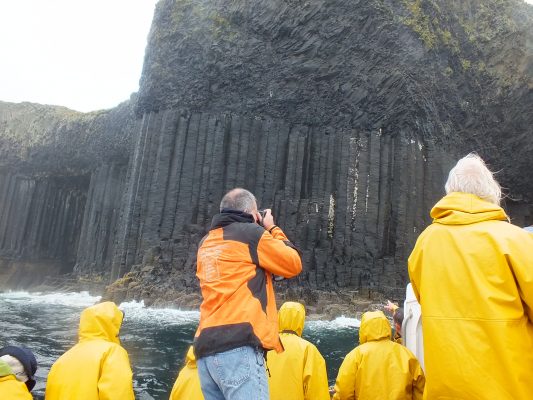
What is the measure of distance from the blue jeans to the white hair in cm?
156

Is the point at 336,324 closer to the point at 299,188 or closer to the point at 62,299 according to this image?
the point at 299,188

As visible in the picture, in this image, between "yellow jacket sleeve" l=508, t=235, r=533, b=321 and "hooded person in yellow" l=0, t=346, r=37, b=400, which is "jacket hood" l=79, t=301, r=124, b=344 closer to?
"hooded person in yellow" l=0, t=346, r=37, b=400

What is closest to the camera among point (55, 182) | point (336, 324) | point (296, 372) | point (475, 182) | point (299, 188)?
point (475, 182)

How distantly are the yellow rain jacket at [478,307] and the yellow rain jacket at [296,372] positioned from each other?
206cm

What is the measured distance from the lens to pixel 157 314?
56.2 ft

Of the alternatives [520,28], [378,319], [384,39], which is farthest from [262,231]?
[520,28]

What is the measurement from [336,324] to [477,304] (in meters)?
15.2

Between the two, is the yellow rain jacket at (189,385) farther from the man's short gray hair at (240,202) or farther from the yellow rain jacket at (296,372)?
the man's short gray hair at (240,202)

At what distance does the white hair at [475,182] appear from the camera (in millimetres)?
2689

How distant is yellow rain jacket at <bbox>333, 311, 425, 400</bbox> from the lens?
14.7 ft

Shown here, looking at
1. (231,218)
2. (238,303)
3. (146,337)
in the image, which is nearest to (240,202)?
(231,218)

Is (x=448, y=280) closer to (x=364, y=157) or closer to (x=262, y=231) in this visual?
(x=262, y=231)

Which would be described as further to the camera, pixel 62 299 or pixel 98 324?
pixel 62 299

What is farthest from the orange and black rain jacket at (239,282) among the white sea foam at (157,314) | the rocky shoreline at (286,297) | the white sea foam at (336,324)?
the rocky shoreline at (286,297)
